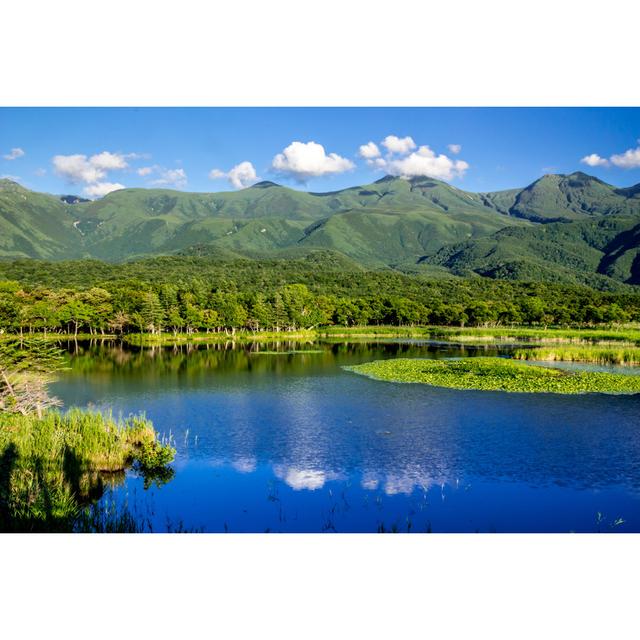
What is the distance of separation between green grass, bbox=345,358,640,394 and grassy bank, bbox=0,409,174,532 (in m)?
22.6

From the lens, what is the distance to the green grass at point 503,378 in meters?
36.6

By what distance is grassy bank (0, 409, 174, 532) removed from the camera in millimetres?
13812

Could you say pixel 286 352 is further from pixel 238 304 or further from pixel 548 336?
pixel 548 336

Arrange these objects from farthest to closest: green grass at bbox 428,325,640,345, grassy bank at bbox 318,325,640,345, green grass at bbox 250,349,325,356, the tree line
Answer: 1. the tree line
2. grassy bank at bbox 318,325,640,345
3. green grass at bbox 428,325,640,345
4. green grass at bbox 250,349,325,356

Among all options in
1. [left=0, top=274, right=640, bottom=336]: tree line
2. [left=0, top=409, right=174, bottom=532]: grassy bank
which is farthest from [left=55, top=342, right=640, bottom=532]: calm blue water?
[left=0, top=274, right=640, bottom=336]: tree line

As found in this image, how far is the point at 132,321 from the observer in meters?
89.6

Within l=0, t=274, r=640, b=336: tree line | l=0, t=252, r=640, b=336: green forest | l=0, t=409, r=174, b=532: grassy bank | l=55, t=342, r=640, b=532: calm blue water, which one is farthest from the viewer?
l=0, t=252, r=640, b=336: green forest

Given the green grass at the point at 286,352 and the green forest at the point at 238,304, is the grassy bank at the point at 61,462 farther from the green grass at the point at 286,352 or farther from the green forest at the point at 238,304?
the green forest at the point at 238,304

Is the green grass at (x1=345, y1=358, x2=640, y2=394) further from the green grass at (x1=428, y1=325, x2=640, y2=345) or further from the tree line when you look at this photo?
the tree line

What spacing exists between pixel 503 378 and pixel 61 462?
101 ft

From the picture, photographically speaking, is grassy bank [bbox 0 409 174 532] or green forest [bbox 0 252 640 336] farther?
green forest [bbox 0 252 640 336]

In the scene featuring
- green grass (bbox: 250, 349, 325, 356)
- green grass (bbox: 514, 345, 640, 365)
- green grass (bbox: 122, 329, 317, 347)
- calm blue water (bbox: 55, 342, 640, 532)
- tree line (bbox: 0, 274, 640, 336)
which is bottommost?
calm blue water (bbox: 55, 342, 640, 532)

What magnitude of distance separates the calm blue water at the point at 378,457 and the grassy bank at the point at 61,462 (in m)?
0.86

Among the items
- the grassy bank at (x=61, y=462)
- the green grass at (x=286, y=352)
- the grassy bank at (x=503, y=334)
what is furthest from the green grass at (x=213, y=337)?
the grassy bank at (x=61, y=462)
